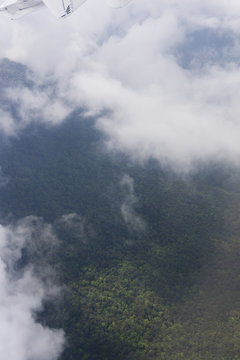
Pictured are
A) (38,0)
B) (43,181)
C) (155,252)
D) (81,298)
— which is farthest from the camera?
(43,181)

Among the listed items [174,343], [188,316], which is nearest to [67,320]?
[174,343]

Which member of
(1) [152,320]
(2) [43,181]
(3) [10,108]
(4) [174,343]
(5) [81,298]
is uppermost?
(3) [10,108]

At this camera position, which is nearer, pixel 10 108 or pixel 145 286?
pixel 145 286

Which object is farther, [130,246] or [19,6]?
[130,246]

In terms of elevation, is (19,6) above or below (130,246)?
below

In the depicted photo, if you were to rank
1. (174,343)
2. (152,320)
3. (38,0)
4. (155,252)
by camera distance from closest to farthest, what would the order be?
(38,0) < (174,343) < (152,320) < (155,252)

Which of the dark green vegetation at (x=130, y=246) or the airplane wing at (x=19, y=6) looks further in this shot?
the dark green vegetation at (x=130, y=246)

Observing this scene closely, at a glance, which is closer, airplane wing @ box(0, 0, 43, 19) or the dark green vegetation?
airplane wing @ box(0, 0, 43, 19)

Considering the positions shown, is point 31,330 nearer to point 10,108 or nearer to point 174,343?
point 174,343
